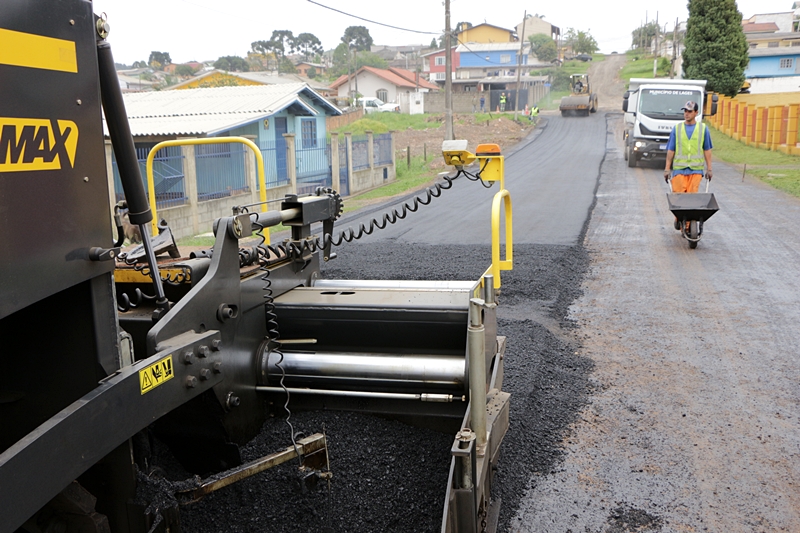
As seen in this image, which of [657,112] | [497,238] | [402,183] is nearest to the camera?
[497,238]

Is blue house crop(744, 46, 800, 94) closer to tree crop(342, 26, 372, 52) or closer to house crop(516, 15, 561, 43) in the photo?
house crop(516, 15, 561, 43)

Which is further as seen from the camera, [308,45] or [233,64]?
[308,45]

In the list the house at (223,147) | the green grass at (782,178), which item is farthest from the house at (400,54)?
the green grass at (782,178)

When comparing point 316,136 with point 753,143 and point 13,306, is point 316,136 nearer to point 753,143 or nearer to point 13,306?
point 753,143

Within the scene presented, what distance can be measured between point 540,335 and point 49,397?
4.46 meters

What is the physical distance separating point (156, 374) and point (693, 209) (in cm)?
878

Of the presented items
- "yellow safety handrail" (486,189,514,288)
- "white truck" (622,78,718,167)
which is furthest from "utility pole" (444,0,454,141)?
"yellow safety handrail" (486,189,514,288)

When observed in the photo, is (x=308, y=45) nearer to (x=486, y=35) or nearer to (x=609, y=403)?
(x=486, y=35)

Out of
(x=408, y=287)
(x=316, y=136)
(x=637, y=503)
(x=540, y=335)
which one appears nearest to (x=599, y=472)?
(x=637, y=503)

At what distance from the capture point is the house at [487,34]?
104 metres

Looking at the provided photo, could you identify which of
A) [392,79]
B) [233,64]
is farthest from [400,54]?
[392,79]

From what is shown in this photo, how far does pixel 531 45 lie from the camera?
347ft

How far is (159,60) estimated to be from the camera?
134625 millimetres

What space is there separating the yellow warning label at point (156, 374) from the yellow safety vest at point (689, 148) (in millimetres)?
9489
